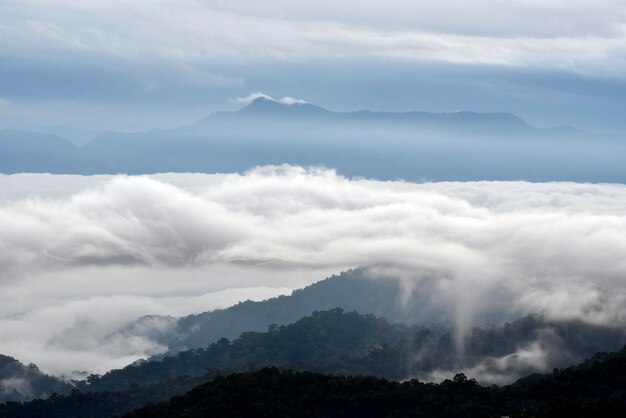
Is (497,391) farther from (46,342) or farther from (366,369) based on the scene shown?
(46,342)

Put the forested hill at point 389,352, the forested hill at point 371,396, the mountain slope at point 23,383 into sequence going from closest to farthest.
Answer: the forested hill at point 371,396, the forested hill at point 389,352, the mountain slope at point 23,383

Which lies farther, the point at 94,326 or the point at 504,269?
the point at 94,326

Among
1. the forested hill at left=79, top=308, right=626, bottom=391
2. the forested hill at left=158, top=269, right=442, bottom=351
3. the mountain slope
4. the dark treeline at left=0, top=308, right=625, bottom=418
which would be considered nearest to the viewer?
the dark treeline at left=0, top=308, right=625, bottom=418

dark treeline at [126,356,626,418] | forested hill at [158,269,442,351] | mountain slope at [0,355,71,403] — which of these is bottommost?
dark treeline at [126,356,626,418]

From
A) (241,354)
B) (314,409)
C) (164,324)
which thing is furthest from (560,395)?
(164,324)

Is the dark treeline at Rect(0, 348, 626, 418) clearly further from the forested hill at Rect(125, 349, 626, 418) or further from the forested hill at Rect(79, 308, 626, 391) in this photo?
the forested hill at Rect(79, 308, 626, 391)

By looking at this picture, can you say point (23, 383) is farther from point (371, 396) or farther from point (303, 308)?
point (371, 396)

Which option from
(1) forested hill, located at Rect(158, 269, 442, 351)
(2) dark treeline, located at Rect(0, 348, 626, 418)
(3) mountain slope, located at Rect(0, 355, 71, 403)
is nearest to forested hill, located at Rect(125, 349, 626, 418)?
(2) dark treeline, located at Rect(0, 348, 626, 418)

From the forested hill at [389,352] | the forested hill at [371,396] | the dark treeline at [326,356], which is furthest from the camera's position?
the forested hill at [389,352]

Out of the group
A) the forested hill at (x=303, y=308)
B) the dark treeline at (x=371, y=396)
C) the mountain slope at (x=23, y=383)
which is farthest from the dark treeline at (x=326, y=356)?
the forested hill at (x=303, y=308)

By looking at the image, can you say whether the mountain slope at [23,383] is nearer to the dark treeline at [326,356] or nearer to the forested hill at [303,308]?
the dark treeline at [326,356]

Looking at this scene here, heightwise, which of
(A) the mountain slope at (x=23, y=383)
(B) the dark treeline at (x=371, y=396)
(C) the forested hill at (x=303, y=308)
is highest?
(C) the forested hill at (x=303, y=308)
